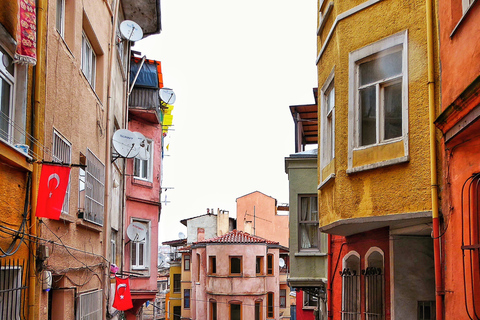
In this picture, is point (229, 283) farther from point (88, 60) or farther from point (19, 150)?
point (19, 150)

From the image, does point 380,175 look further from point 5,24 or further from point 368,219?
point 5,24

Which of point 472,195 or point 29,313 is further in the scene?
point 29,313

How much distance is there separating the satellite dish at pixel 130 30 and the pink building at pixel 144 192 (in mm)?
3656

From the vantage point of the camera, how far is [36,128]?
8180 mm

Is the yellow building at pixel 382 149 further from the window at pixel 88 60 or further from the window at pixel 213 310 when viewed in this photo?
the window at pixel 213 310

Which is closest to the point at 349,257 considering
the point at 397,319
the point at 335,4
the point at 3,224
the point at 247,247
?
the point at 397,319

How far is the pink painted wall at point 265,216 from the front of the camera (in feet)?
194

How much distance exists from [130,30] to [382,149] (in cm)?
1042

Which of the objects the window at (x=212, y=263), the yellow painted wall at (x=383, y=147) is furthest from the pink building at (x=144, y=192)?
the window at (x=212, y=263)

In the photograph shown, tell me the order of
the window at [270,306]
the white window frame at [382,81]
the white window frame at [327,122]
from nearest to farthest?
1. the white window frame at [382,81]
2. the white window frame at [327,122]
3. the window at [270,306]

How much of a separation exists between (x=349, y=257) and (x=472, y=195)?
5.59 m

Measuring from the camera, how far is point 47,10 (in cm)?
888

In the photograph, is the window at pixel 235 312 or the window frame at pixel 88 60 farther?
the window at pixel 235 312

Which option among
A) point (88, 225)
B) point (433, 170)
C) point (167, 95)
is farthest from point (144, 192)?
point (433, 170)
